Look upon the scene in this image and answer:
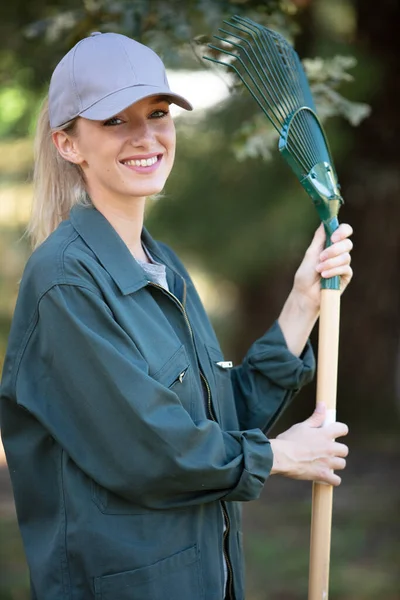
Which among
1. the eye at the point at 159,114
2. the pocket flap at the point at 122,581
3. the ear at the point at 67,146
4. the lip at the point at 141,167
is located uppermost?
the eye at the point at 159,114

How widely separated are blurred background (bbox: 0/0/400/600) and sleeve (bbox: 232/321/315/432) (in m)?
0.83

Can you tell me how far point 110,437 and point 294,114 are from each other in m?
0.91

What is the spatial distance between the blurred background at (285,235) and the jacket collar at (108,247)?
3.33 feet

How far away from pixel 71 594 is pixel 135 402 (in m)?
0.41

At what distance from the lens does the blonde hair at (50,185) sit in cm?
184

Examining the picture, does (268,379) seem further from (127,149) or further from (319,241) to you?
(127,149)

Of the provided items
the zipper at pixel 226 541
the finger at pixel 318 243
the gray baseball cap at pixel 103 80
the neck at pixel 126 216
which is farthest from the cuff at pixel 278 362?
the gray baseball cap at pixel 103 80

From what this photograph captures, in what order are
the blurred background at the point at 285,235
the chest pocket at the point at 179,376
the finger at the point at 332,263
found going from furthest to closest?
the blurred background at the point at 285,235 → the finger at the point at 332,263 → the chest pocket at the point at 179,376

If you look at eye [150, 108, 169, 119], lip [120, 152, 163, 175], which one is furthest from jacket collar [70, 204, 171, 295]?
eye [150, 108, 169, 119]

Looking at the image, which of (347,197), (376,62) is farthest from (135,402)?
(347,197)

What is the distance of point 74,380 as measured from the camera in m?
1.57

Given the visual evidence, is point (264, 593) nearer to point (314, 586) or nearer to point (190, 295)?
point (314, 586)

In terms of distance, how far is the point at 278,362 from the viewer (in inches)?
82.0

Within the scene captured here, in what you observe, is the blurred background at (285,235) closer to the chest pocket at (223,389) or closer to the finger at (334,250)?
the finger at (334,250)
